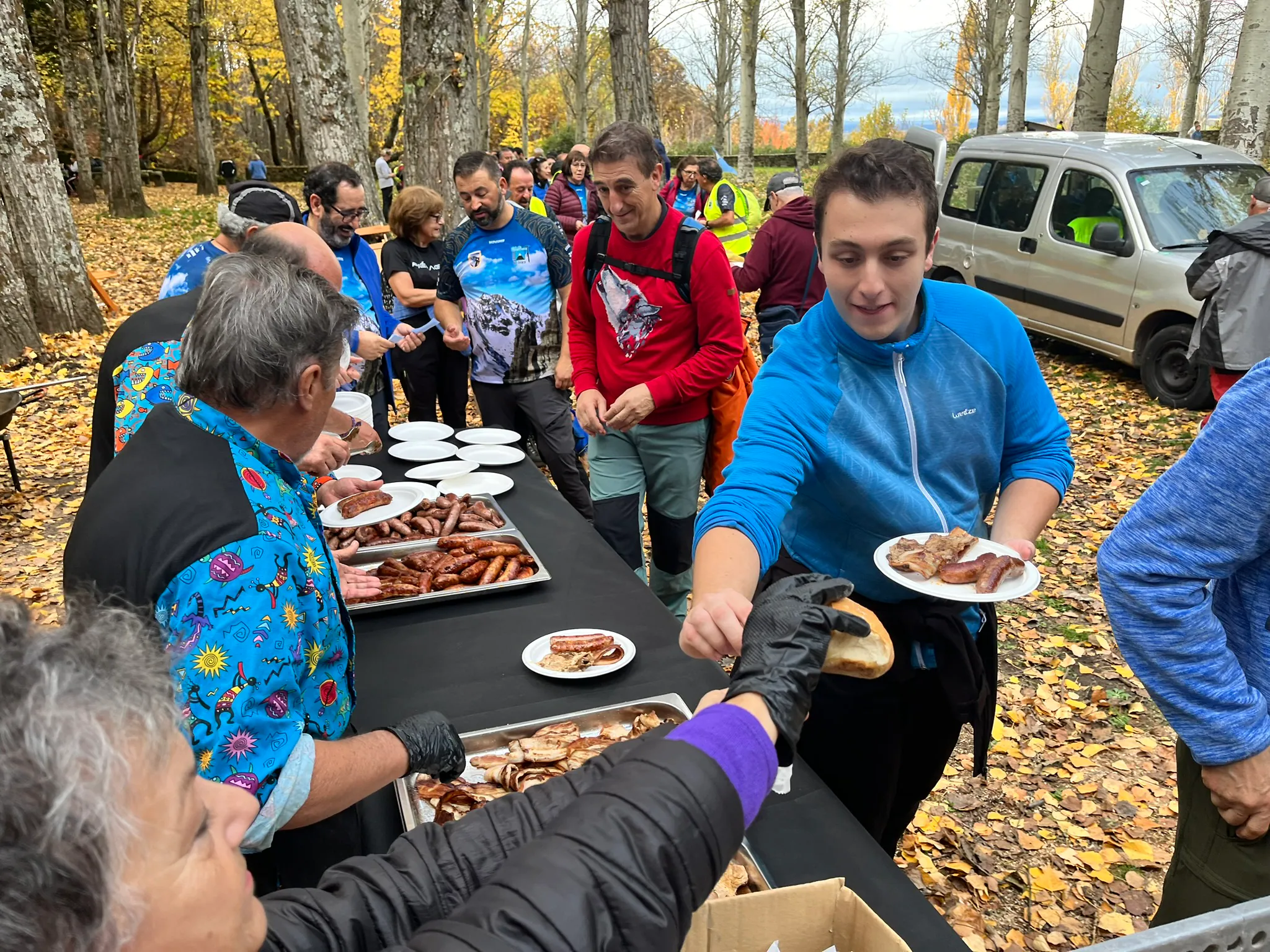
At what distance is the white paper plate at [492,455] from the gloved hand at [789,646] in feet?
9.45

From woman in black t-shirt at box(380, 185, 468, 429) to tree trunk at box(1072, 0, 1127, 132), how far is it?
9.03 meters

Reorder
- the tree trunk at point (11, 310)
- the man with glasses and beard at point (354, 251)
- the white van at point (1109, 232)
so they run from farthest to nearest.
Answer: the tree trunk at point (11, 310)
the white van at point (1109, 232)
the man with glasses and beard at point (354, 251)

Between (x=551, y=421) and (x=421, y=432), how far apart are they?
2.61ft

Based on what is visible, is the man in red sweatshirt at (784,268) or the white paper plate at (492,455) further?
the man in red sweatshirt at (784,268)

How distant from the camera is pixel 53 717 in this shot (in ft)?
2.59

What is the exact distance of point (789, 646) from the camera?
1.34 m

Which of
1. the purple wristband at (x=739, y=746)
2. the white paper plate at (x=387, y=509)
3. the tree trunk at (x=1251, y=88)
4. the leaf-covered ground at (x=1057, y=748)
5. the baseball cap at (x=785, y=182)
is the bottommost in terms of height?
the leaf-covered ground at (x=1057, y=748)

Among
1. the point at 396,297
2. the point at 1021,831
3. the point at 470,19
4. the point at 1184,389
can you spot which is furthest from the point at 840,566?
the point at 470,19

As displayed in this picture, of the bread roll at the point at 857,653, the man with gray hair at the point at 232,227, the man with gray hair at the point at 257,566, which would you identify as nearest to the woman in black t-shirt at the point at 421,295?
the man with gray hair at the point at 232,227

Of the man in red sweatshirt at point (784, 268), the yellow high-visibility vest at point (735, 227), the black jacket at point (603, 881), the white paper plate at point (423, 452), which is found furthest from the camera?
the yellow high-visibility vest at point (735, 227)

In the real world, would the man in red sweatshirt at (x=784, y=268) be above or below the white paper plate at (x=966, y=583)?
above

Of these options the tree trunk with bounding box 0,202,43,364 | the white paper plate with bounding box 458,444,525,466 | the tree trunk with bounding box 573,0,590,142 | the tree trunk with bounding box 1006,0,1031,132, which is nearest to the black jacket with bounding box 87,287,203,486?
the white paper plate with bounding box 458,444,525,466

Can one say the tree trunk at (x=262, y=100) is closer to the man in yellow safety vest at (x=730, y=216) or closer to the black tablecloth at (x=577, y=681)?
the man in yellow safety vest at (x=730, y=216)

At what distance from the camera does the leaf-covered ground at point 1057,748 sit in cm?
299
